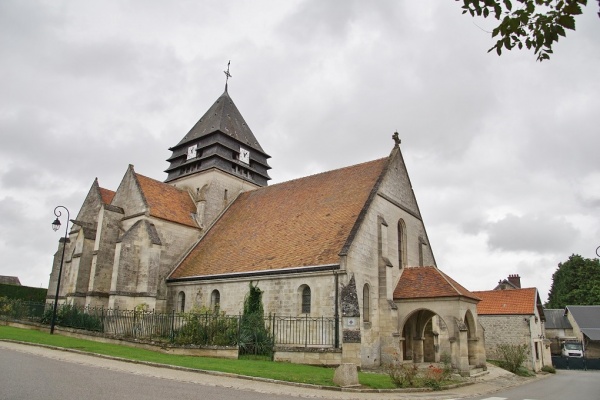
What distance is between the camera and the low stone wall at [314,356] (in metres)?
16.6

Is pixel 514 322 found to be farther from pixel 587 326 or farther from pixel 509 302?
pixel 587 326

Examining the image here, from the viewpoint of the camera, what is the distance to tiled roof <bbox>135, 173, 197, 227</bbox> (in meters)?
26.5

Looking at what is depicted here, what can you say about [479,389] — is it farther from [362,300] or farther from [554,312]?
[554,312]

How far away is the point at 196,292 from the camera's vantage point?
23.6 m

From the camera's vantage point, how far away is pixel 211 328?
1878cm

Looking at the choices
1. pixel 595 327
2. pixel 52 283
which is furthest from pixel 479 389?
pixel 595 327

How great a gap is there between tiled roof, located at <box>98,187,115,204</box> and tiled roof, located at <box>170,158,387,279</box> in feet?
23.7

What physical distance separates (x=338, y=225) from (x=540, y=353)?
24.2 meters

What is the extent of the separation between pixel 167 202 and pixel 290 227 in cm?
909

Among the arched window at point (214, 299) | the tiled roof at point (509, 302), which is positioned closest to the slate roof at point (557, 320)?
the tiled roof at point (509, 302)

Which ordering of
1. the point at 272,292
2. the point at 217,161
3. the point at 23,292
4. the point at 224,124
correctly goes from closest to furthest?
the point at 272,292 → the point at 217,161 → the point at 224,124 → the point at 23,292

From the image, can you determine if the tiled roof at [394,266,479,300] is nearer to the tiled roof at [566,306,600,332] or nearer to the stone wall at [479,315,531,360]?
the stone wall at [479,315,531,360]

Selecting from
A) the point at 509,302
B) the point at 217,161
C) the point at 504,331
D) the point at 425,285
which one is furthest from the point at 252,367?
the point at 509,302

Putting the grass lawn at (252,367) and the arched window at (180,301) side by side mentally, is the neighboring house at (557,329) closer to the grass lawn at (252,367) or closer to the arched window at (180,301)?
the arched window at (180,301)
